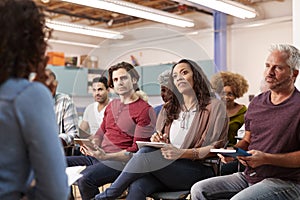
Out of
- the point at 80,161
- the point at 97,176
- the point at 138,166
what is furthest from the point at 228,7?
the point at 138,166

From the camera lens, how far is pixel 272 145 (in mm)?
2037

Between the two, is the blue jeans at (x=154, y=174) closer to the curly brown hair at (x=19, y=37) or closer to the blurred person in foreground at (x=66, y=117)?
the blurred person in foreground at (x=66, y=117)

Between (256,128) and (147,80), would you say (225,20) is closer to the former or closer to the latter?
(147,80)

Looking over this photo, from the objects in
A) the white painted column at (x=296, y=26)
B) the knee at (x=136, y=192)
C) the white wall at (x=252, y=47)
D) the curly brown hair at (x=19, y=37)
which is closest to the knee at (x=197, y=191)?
the knee at (x=136, y=192)

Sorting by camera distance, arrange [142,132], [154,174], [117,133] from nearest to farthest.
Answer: [154,174] → [142,132] → [117,133]

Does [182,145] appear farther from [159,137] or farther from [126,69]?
[126,69]

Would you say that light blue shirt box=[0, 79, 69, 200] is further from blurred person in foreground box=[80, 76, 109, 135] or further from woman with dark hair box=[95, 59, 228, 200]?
blurred person in foreground box=[80, 76, 109, 135]

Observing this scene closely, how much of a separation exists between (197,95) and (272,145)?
2.28 ft

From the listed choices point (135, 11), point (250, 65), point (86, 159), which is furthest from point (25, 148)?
point (250, 65)

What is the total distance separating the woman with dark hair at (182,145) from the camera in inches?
91.4

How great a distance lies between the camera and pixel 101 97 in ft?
12.0

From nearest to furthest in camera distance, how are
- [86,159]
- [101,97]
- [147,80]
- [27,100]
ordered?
[27,100] < [86,159] < [101,97] < [147,80]

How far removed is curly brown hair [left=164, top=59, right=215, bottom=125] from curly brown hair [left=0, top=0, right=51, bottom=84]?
1.63 meters

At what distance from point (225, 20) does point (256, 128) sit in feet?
17.5
